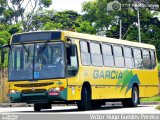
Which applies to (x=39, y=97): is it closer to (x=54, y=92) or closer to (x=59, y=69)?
(x=54, y=92)

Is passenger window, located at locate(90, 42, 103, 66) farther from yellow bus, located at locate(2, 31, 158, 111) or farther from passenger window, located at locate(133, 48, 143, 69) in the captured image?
passenger window, located at locate(133, 48, 143, 69)

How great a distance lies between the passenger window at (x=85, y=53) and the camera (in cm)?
2552

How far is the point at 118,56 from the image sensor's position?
95.8ft

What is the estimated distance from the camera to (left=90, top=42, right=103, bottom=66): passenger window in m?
26.6

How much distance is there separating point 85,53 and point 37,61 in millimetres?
2080

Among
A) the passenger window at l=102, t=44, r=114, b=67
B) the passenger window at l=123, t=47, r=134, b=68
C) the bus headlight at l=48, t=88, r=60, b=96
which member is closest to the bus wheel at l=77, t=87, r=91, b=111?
the bus headlight at l=48, t=88, r=60, b=96

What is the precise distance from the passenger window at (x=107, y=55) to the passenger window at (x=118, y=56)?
447 mm

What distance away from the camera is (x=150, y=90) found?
1297 inches

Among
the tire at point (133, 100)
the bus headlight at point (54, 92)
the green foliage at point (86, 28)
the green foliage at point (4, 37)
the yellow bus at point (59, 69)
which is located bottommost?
the tire at point (133, 100)

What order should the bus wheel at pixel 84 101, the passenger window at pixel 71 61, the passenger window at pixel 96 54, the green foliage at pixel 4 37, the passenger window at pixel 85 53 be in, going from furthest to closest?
1. the green foliage at pixel 4 37
2. the passenger window at pixel 96 54
3. the passenger window at pixel 85 53
4. the bus wheel at pixel 84 101
5. the passenger window at pixel 71 61

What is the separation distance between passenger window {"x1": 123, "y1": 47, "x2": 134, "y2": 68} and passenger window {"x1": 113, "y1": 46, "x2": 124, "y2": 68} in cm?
52

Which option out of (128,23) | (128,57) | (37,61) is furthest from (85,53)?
(128,23)

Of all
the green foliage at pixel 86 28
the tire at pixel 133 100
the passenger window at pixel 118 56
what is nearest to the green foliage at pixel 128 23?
the green foliage at pixel 86 28

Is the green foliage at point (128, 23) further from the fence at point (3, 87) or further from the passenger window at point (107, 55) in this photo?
the passenger window at point (107, 55)
